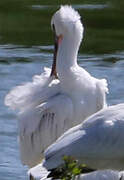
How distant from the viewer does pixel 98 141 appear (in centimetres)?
859

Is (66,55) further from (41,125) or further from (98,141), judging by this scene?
(98,141)

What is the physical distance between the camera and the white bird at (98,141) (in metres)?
8.49

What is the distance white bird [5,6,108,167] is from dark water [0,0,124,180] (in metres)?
0.71

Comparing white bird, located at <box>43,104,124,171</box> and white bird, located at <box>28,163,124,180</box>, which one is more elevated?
white bird, located at <box>43,104,124,171</box>

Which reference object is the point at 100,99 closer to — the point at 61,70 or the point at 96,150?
the point at 61,70

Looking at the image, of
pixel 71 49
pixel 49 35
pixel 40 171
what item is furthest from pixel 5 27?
pixel 40 171

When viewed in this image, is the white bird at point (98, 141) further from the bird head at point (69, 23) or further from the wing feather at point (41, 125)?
the bird head at point (69, 23)

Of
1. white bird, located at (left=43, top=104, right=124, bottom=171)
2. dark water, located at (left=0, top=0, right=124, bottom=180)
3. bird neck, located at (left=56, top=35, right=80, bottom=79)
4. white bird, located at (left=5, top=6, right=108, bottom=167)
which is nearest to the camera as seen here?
white bird, located at (left=43, top=104, right=124, bottom=171)

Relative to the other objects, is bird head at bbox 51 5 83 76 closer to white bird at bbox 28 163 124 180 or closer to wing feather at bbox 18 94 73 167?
wing feather at bbox 18 94 73 167

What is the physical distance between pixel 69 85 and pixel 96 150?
208 cm

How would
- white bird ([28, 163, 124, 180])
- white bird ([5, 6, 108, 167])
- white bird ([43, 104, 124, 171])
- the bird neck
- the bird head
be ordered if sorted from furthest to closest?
the bird head → the bird neck → white bird ([5, 6, 108, 167]) → white bird ([28, 163, 124, 180]) → white bird ([43, 104, 124, 171])

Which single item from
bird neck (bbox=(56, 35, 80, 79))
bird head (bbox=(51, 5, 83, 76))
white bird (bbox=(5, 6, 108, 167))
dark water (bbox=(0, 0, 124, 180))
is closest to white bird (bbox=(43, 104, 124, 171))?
white bird (bbox=(5, 6, 108, 167))

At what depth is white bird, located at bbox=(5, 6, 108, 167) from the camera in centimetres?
1051

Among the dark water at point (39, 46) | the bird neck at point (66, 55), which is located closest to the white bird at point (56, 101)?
the bird neck at point (66, 55)
